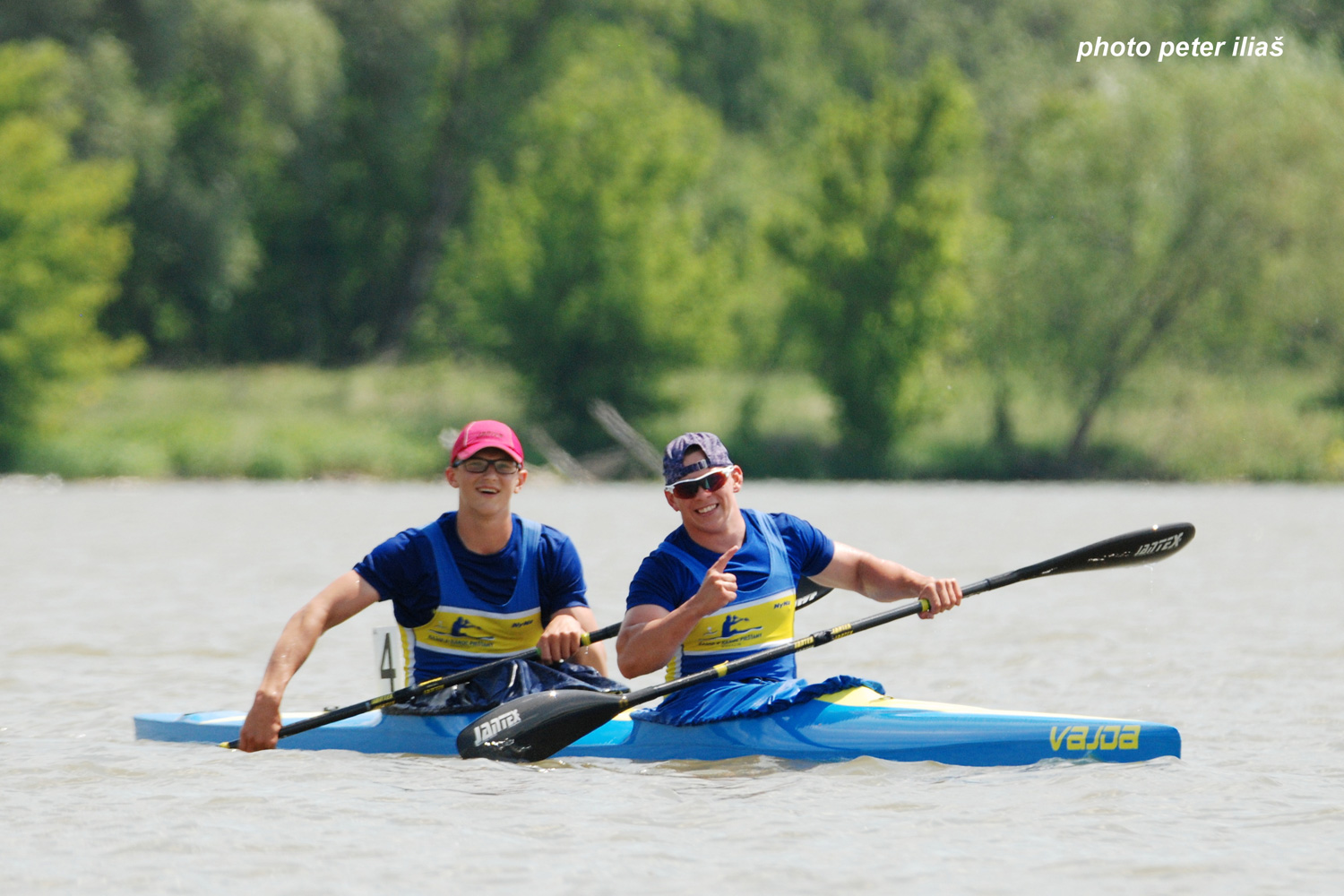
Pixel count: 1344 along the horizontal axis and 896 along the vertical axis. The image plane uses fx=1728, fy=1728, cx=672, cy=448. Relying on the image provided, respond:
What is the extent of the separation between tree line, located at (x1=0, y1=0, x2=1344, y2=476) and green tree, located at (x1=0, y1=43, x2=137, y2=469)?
0.23 feet

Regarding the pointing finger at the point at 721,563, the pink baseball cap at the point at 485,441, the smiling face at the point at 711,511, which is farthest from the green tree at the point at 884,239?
the pointing finger at the point at 721,563

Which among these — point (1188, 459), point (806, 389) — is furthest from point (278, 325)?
point (1188, 459)

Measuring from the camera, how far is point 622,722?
6.85 m

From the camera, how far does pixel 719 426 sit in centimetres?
3578

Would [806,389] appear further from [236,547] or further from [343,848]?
[343,848]

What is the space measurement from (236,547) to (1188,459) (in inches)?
733

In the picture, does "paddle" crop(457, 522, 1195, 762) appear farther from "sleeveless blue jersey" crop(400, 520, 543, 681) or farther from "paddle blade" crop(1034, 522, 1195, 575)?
"paddle blade" crop(1034, 522, 1195, 575)

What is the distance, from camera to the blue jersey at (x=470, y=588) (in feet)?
21.6

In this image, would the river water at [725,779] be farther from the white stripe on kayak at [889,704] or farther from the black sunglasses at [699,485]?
the black sunglasses at [699,485]

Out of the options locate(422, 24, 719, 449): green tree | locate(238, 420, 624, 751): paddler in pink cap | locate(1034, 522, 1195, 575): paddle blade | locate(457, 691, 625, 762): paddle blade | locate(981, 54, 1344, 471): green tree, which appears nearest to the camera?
locate(238, 420, 624, 751): paddler in pink cap

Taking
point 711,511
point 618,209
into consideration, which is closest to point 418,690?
point 711,511

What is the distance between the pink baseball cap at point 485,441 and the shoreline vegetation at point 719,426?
26.1m

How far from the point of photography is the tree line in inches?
1228

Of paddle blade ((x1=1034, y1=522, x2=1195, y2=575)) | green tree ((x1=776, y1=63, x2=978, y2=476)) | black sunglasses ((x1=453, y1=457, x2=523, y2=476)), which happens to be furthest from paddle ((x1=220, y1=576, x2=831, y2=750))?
green tree ((x1=776, y1=63, x2=978, y2=476))
